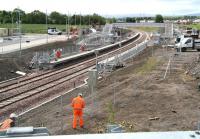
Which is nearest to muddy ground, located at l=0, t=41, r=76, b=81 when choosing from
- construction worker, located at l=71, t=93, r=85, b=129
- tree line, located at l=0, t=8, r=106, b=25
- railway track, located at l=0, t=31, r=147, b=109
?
railway track, located at l=0, t=31, r=147, b=109

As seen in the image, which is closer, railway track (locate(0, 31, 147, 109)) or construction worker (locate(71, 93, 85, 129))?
construction worker (locate(71, 93, 85, 129))

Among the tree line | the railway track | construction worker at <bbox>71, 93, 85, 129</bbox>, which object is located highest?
the tree line

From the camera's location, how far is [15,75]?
36.2 meters

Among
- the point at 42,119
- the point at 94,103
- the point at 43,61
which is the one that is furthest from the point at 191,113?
the point at 43,61

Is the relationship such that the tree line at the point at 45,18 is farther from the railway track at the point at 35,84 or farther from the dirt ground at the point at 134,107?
the dirt ground at the point at 134,107

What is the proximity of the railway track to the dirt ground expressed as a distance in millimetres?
3153

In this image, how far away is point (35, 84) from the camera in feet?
105

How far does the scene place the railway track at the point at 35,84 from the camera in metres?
27.2

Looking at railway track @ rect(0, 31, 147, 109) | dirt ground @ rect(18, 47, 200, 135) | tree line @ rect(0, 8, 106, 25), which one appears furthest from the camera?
Answer: tree line @ rect(0, 8, 106, 25)

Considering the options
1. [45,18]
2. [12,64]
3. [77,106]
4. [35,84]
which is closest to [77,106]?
[77,106]

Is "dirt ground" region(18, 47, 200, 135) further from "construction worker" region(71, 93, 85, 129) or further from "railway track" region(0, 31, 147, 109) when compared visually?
"railway track" region(0, 31, 147, 109)

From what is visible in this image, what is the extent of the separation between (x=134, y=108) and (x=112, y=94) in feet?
13.4

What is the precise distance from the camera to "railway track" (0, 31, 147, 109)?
89.3 feet

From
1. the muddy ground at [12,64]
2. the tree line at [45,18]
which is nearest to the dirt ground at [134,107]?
the muddy ground at [12,64]
